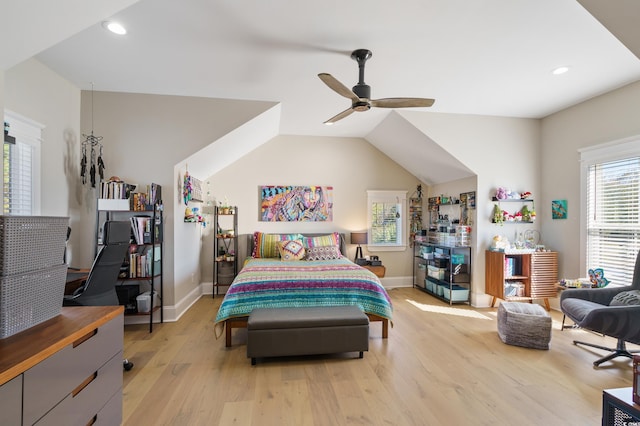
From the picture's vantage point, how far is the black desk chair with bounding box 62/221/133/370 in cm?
239

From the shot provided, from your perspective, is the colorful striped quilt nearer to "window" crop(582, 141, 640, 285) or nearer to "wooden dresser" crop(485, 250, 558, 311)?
"wooden dresser" crop(485, 250, 558, 311)

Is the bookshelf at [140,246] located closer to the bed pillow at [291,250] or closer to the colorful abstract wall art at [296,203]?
the bed pillow at [291,250]

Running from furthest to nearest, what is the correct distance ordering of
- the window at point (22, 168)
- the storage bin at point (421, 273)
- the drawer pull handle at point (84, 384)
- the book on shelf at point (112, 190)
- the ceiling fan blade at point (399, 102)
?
the storage bin at point (421, 273), the book on shelf at point (112, 190), the ceiling fan blade at point (399, 102), the window at point (22, 168), the drawer pull handle at point (84, 384)

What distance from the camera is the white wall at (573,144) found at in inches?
135

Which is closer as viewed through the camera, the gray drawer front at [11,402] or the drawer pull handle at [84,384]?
the gray drawer front at [11,402]

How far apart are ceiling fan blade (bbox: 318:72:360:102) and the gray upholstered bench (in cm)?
202

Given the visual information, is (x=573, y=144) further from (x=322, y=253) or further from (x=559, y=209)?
(x=322, y=253)

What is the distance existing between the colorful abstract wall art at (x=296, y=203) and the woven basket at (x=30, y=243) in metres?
3.94

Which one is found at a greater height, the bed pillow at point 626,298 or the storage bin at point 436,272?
the bed pillow at point 626,298

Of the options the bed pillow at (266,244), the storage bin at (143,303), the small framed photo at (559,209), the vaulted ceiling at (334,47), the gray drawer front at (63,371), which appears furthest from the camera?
the bed pillow at (266,244)

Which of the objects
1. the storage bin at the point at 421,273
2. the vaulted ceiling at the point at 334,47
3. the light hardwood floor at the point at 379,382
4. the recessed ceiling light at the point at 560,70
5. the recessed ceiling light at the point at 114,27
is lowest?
the light hardwood floor at the point at 379,382

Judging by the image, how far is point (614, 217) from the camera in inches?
141

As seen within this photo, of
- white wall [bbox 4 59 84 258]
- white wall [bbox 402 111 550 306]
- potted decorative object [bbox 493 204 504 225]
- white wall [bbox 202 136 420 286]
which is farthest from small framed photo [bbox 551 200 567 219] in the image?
white wall [bbox 4 59 84 258]

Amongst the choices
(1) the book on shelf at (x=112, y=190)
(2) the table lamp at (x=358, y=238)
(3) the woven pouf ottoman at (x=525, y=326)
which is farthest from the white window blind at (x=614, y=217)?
(1) the book on shelf at (x=112, y=190)
